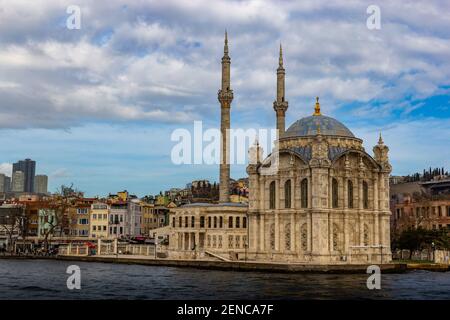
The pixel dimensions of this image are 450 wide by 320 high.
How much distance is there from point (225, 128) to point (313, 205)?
22.3m

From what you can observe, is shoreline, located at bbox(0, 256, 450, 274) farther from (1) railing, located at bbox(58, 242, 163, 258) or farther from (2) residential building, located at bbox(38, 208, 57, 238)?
(2) residential building, located at bbox(38, 208, 57, 238)

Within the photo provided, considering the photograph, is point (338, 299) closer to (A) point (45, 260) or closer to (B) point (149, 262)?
(B) point (149, 262)

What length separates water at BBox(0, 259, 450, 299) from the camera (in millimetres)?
46344

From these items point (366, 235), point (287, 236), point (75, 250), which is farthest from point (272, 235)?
point (75, 250)

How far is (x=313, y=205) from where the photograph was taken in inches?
2815

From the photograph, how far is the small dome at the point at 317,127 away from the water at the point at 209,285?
18876mm

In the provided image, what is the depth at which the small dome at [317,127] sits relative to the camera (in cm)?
7744

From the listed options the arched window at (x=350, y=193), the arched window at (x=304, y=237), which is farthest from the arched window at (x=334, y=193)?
the arched window at (x=304, y=237)

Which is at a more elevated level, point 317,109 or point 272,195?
point 317,109

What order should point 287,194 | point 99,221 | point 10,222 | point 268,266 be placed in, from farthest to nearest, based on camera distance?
point 10,222, point 99,221, point 287,194, point 268,266

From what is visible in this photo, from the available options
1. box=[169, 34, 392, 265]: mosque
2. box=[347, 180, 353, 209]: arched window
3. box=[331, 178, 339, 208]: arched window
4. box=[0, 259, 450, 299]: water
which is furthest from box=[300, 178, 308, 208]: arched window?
box=[0, 259, 450, 299]: water

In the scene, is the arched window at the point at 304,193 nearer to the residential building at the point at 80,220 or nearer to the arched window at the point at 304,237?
the arched window at the point at 304,237

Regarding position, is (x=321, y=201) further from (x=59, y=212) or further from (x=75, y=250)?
A: (x=59, y=212)
